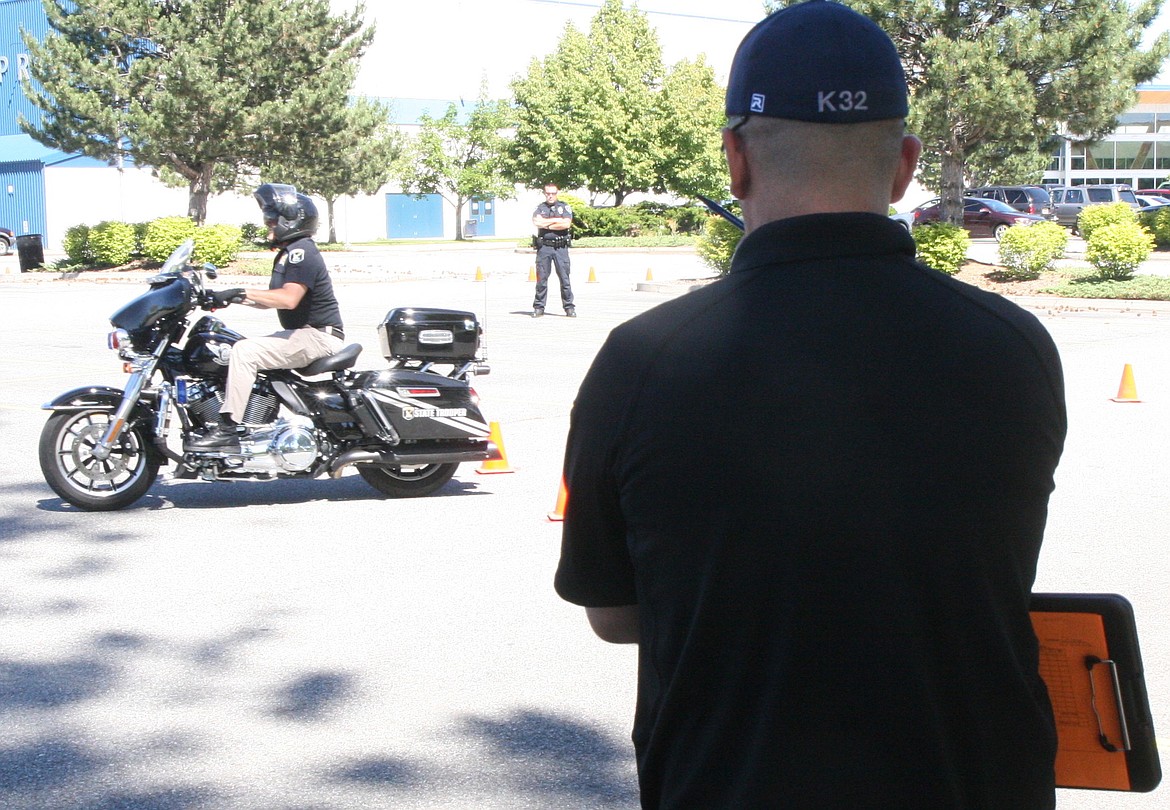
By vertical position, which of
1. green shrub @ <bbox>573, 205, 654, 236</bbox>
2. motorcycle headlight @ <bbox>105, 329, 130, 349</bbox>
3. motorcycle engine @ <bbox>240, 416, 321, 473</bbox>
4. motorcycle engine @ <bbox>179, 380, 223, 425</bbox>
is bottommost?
motorcycle engine @ <bbox>240, 416, 321, 473</bbox>

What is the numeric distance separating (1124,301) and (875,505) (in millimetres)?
21591

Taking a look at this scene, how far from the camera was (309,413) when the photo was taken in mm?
7973

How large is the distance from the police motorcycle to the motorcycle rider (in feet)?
0.26

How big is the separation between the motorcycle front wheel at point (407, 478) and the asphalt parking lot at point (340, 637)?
0.13 metres

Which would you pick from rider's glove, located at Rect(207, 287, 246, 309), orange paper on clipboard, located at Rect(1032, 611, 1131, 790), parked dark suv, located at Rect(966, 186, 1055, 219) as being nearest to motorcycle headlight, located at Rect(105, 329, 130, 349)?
rider's glove, located at Rect(207, 287, 246, 309)

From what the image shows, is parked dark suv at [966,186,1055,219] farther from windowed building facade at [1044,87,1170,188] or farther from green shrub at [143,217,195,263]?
windowed building facade at [1044,87,1170,188]

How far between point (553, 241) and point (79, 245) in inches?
741

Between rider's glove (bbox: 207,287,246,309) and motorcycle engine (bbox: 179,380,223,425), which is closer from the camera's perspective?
rider's glove (bbox: 207,287,246,309)

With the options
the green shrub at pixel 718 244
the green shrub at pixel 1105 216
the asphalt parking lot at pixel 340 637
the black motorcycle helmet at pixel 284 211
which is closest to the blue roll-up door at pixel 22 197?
the green shrub at pixel 718 244

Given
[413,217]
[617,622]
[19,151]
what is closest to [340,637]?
[617,622]

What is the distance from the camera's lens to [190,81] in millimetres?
31984

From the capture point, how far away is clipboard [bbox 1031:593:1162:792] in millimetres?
1865

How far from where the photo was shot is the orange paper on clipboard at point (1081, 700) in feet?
6.12

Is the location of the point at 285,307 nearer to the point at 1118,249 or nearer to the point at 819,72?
the point at 819,72
